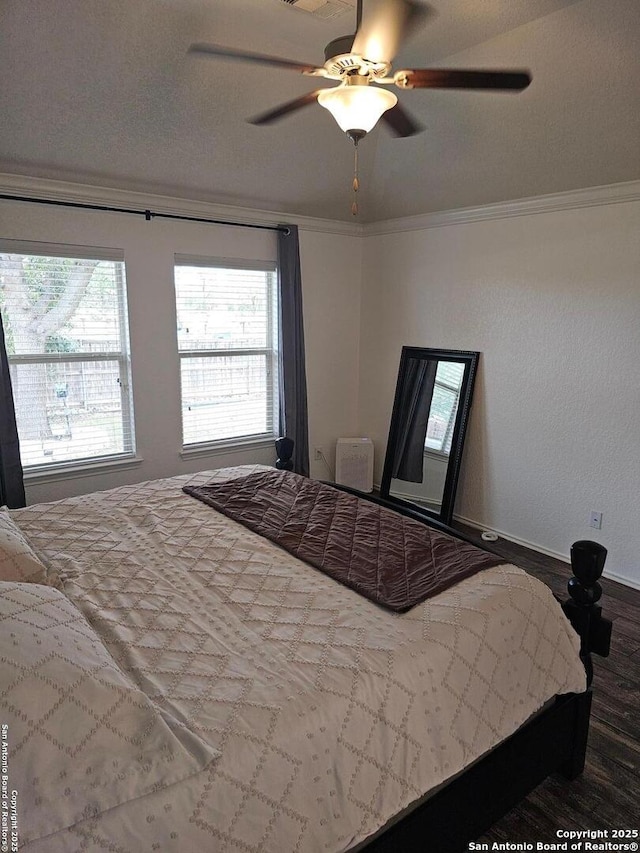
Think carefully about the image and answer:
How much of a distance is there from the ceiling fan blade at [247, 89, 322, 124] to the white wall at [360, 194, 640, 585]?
2.14 metres

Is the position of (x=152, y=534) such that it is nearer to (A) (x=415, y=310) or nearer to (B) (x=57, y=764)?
(B) (x=57, y=764)

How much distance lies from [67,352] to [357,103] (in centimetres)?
254

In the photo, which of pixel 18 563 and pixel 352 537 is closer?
pixel 18 563

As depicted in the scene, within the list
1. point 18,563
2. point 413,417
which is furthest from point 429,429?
point 18,563

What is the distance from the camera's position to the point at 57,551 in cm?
215

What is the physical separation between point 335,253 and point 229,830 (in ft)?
14.4

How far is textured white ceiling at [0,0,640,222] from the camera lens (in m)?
2.52

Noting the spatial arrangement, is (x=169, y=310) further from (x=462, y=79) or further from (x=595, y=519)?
(x=595, y=519)

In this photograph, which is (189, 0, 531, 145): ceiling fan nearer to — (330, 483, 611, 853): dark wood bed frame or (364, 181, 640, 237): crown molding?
(330, 483, 611, 853): dark wood bed frame

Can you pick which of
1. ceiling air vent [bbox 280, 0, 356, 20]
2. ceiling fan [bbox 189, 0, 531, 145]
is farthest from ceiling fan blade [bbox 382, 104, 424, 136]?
ceiling air vent [bbox 280, 0, 356, 20]

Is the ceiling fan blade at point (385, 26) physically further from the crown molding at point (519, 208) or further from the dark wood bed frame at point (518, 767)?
the crown molding at point (519, 208)

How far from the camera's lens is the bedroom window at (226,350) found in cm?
418

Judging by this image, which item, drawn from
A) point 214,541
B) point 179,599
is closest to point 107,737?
point 179,599

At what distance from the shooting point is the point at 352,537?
229cm
